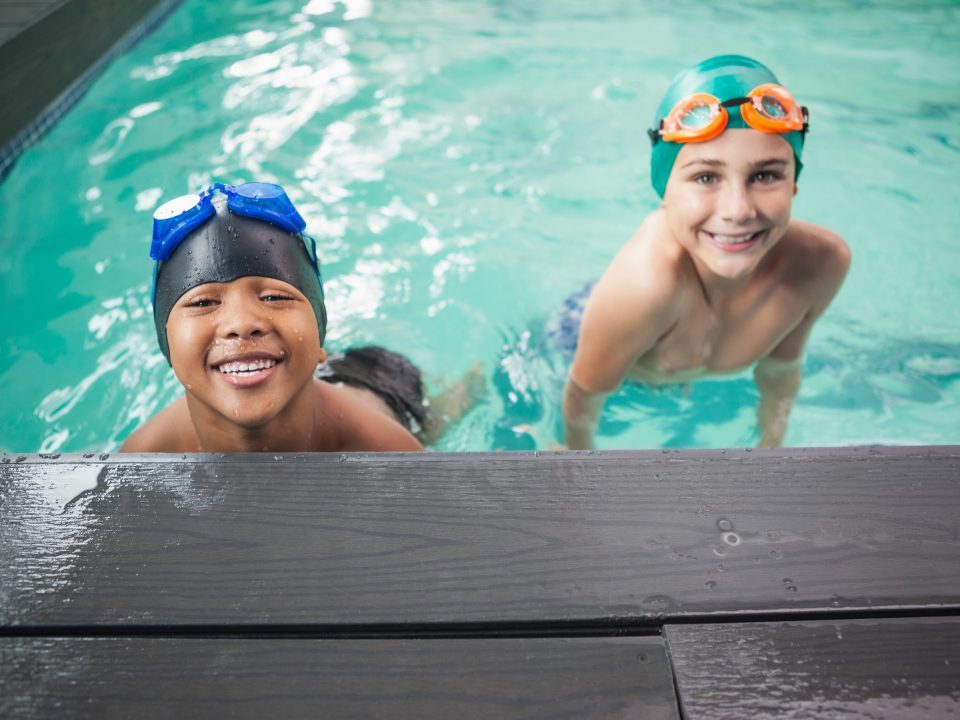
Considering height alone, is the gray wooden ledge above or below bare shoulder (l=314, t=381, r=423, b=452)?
below

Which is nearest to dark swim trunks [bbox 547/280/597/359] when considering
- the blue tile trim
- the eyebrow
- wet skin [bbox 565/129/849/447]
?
wet skin [bbox 565/129/849/447]

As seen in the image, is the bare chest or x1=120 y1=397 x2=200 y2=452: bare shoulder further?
the bare chest

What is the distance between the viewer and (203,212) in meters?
2.20

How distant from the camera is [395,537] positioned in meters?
1.75

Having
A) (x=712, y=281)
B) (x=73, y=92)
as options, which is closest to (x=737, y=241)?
(x=712, y=281)

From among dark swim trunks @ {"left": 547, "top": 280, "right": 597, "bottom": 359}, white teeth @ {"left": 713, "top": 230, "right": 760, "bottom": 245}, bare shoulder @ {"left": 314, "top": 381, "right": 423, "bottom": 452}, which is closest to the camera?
bare shoulder @ {"left": 314, "top": 381, "right": 423, "bottom": 452}

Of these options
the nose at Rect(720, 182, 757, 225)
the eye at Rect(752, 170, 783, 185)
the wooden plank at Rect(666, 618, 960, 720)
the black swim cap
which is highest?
the eye at Rect(752, 170, 783, 185)

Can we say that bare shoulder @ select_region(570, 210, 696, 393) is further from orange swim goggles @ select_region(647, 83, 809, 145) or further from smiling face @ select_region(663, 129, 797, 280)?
orange swim goggles @ select_region(647, 83, 809, 145)

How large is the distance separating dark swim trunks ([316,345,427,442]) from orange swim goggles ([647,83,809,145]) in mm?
1708

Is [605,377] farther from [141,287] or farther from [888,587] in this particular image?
[141,287]

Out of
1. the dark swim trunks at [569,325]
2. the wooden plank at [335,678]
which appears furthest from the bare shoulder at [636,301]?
the wooden plank at [335,678]

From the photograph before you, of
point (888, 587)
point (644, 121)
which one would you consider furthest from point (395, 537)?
point (644, 121)

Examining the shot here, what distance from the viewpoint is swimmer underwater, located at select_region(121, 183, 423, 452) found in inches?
84.7

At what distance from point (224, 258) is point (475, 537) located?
1.04m
